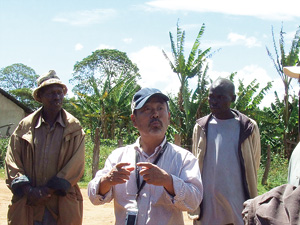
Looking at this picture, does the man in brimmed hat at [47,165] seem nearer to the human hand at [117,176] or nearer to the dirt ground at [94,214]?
the human hand at [117,176]

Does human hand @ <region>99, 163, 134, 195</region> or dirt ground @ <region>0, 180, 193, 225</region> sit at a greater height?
human hand @ <region>99, 163, 134, 195</region>

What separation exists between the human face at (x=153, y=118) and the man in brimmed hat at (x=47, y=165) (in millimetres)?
1445

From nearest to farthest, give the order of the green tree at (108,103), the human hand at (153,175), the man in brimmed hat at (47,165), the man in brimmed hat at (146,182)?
the human hand at (153,175) < the man in brimmed hat at (146,182) < the man in brimmed hat at (47,165) < the green tree at (108,103)

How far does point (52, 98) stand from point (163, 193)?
6.29 ft

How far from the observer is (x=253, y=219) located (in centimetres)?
157

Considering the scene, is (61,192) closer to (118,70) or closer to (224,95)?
(224,95)

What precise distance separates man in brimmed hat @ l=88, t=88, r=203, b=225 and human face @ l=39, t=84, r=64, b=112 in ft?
4.75

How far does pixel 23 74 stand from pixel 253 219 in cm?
5383

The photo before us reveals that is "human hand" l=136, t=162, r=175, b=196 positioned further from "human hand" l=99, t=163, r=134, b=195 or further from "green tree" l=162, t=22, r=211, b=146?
"green tree" l=162, t=22, r=211, b=146

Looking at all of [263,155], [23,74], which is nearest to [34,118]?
[263,155]

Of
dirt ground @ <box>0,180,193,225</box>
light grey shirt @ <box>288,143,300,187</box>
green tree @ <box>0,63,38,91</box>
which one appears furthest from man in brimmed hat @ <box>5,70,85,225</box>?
green tree @ <box>0,63,38,91</box>

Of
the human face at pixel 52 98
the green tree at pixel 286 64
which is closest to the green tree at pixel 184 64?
the green tree at pixel 286 64

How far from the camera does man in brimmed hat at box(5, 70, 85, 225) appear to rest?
3.83 meters

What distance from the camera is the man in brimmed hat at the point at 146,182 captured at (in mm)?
2475
